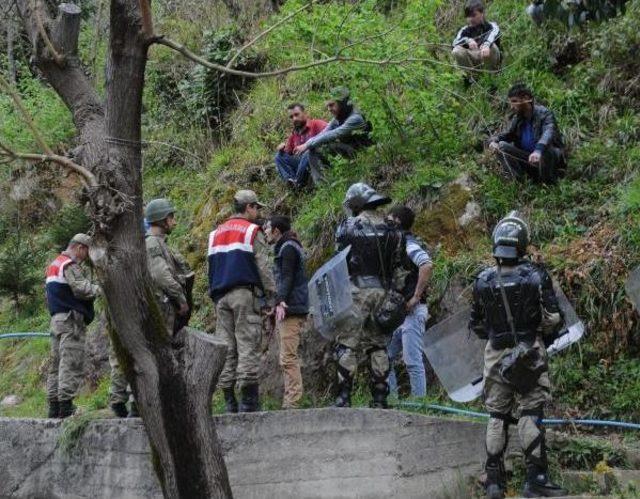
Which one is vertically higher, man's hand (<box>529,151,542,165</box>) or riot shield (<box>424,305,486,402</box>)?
man's hand (<box>529,151,542,165</box>)

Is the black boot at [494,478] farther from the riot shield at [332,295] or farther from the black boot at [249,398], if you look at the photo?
the black boot at [249,398]

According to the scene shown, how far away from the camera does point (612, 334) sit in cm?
966

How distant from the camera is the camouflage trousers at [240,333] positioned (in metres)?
9.86

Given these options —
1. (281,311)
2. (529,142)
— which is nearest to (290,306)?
(281,311)

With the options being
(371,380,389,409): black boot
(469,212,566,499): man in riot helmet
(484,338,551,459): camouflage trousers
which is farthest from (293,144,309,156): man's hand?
(484,338,551,459): camouflage trousers

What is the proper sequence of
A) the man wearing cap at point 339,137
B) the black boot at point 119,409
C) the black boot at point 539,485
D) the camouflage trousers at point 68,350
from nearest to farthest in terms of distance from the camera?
the black boot at point 539,485 < the black boot at point 119,409 < the camouflage trousers at point 68,350 < the man wearing cap at point 339,137

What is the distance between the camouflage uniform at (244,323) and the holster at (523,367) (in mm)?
2663

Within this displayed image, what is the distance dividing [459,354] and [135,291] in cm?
351

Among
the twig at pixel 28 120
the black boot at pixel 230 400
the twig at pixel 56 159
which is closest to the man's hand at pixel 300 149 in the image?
the black boot at pixel 230 400

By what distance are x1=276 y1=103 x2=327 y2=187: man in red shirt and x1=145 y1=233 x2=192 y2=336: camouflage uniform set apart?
365cm

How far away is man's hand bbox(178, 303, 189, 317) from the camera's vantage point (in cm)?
973

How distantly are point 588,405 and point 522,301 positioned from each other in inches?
73.1

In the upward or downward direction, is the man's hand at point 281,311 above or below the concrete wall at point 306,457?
above

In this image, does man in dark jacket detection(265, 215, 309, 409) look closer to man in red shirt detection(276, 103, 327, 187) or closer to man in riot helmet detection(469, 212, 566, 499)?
man in riot helmet detection(469, 212, 566, 499)
